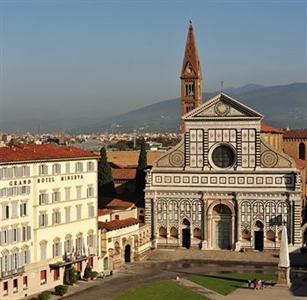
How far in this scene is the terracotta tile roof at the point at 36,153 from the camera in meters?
48.9

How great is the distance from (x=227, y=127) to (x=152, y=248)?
1226 centimetres

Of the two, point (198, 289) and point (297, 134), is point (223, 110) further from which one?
point (297, 134)

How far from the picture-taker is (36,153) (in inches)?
2042

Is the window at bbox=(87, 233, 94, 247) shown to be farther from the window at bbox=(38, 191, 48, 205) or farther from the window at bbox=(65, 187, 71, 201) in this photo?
the window at bbox=(38, 191, 48, 205)

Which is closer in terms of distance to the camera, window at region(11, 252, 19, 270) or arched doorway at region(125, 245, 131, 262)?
window at region(11, 252, 19, 270)

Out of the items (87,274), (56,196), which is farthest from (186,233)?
(56,196)

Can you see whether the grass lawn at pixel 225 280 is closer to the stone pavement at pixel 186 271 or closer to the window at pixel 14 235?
the stone pavement at pixel 186 271

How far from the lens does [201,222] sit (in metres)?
68.4

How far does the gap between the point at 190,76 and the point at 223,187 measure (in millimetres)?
36630

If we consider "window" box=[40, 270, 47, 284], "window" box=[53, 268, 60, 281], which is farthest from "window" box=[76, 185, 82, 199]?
"window" box=[40, 270, 47, 284]

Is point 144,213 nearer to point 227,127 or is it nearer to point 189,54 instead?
point 227,127

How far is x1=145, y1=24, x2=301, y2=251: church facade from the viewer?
218 ft

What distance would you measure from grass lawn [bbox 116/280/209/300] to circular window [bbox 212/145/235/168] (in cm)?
1734

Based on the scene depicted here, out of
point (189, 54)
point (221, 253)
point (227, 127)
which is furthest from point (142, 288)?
point (189, 54)
